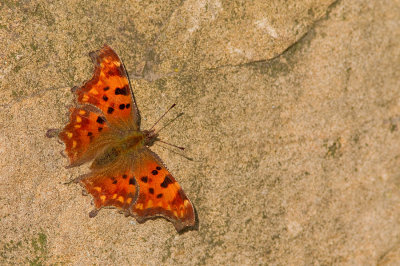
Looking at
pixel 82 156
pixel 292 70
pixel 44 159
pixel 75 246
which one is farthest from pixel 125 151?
pixel 292 70

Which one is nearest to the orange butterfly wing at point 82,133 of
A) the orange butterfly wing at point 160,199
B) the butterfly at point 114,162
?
the butterfly at point 114,162

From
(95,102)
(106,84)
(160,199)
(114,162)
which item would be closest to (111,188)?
(114,162)

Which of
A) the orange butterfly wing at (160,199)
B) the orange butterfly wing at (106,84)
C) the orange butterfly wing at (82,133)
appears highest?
the orange butterfly wing at (106,84)

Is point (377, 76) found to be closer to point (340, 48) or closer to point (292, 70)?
point (340, 48)

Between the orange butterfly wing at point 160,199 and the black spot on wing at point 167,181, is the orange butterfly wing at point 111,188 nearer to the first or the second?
the orange butterfly wing at point 160,199

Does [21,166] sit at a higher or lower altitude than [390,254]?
higher

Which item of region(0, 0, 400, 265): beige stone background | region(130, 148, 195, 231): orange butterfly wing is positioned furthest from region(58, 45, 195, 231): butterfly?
region(0, 0, 400, 265): beige stone background

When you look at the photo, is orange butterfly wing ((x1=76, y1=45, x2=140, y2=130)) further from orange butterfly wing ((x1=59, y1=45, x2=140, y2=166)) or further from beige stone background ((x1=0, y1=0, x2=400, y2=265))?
beige stone background ((x1=0, y1=0, x2=400, y2=265))
